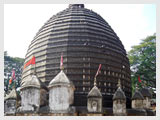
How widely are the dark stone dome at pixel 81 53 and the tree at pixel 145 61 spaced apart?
568 cm

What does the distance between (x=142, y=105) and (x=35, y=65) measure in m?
8.95

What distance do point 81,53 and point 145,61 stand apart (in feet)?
34.9

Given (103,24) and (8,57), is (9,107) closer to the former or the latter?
(103,24)

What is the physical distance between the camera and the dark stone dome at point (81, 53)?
61.1 feet

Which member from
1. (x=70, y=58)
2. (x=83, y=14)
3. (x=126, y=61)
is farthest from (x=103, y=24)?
(x=70, y=58)

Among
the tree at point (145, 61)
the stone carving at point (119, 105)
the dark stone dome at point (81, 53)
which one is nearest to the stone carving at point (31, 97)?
the dark stone dome at point (81, 53)

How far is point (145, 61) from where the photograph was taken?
2728 centimetres

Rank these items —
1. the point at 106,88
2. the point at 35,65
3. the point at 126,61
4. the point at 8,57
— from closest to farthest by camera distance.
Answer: the point at 106,88 → the point at 35,65 → the point at 126,61 → the point at 8,57

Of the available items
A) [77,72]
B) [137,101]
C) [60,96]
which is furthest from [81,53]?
[137,101]

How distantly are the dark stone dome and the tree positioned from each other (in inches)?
224

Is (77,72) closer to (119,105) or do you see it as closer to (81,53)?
(81,53)

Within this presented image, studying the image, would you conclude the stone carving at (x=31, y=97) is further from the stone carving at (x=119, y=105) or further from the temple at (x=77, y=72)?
the stone carving at (x=119, y=105)

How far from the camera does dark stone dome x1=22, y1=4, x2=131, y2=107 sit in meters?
18.6

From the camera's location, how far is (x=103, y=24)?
22.7 metres
